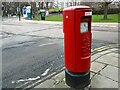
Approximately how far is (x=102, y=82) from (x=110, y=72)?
669 millimetres

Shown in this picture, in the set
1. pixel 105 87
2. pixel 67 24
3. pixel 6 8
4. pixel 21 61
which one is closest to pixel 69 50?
pixel 67 24

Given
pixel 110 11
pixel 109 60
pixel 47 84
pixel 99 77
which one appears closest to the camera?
pixel 47 84

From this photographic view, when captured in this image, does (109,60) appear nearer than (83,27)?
No

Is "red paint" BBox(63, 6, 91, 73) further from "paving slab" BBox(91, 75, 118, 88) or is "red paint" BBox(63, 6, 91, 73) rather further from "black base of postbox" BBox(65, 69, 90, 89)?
"paving slab" BBox(91, 75, 118, 88)

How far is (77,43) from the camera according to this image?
4.07 meters

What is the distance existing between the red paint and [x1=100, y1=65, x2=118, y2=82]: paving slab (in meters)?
0.94

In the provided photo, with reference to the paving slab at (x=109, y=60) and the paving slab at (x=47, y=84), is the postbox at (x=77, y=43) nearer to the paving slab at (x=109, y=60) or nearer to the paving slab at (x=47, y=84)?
the paving slab at (x=47, y=84)

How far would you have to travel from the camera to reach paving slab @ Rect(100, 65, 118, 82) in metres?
4.98

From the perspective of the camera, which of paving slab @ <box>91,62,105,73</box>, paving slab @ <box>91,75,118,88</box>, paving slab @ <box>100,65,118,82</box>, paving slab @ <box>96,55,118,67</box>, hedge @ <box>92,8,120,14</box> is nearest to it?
paving slab @ <box>91,75,118,88</box>

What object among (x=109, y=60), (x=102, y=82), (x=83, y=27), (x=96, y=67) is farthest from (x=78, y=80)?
(x=109, y=60)

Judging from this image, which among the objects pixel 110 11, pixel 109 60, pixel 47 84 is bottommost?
pixel 47 84

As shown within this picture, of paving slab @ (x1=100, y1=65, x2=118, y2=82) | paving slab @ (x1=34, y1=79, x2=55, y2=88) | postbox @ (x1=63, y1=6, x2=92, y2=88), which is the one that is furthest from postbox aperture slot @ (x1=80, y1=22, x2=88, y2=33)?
paving slab @ (x1=100, y1=65, x2=118, y2=82)

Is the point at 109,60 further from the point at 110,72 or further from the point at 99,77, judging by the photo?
the point at 99,77

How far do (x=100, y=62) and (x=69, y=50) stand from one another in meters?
2.05
